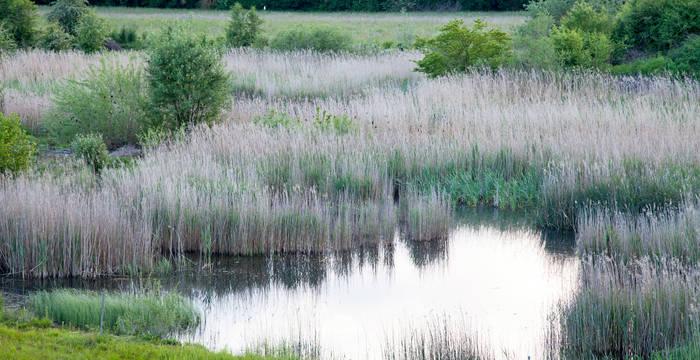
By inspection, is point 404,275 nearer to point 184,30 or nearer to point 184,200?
point 184,200

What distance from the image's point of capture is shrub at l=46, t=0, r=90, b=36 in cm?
2930

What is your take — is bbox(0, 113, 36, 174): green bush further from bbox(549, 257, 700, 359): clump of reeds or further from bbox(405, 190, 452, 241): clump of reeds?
bbox(549, 257, 700, 359): clump of reeds

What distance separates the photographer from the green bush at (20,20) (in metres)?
26.1

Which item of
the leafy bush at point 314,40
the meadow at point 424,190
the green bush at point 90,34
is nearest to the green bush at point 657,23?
the meadow at point 424,190

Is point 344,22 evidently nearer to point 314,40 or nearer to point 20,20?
point 314,40

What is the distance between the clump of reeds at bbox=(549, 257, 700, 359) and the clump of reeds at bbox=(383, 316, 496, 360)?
0.69m

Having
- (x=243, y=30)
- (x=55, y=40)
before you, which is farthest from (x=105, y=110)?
(x=243, y=30)

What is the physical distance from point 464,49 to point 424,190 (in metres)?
8.41

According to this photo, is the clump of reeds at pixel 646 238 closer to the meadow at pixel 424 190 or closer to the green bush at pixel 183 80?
the meadow at pixel 424 190

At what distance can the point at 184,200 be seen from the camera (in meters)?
8.60

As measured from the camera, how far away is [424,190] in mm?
10336

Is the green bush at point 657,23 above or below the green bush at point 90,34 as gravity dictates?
above

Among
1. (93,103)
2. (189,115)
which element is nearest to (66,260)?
(189,115)

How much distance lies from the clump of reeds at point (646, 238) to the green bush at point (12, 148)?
7.37 meters
